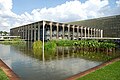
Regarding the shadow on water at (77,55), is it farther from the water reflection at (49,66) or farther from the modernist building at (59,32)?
the modernist building at (59,32)

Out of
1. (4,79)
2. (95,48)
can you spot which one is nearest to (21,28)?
(95,48)

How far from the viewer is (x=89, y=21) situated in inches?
3452

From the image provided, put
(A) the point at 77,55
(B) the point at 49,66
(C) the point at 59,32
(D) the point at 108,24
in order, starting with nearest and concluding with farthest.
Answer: (B) the point at 49,66
(A) the point at 77,55
(C) the point at 59,32
(D) the point at 108,24

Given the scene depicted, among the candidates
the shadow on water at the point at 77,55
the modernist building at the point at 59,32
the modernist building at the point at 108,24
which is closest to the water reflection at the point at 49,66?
the shadow on water at the point at 77,55

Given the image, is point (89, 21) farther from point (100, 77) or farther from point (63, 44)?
point (100, 77)

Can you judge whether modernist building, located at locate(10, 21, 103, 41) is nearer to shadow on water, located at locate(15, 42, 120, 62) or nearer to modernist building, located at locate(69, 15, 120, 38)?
modernist building, located at locate(69, 15, 120, 38)

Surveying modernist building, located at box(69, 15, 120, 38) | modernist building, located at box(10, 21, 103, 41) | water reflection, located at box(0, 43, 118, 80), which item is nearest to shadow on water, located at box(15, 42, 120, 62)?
water reflection, located at box(0, 43, 118, 80)

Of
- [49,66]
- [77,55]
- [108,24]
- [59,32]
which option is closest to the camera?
[49,66]

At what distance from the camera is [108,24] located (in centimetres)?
7881

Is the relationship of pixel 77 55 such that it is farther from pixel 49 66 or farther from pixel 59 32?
pixel 59 32

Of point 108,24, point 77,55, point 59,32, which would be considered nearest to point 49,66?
point 77,55

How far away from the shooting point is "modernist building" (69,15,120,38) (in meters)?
74.9

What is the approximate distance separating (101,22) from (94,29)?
4.50m

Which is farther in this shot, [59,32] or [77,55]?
[59,32]
